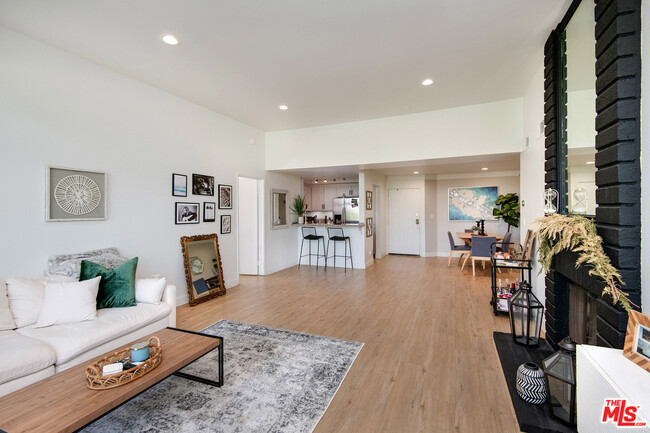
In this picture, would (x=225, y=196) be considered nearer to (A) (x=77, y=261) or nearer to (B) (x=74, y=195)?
(B) (x=74, y=195)

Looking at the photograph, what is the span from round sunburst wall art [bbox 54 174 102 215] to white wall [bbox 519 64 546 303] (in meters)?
4.76

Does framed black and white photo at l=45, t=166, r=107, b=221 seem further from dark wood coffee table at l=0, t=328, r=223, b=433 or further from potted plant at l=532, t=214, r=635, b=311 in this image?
potted plant at l=532, t=214, r=635, b=311

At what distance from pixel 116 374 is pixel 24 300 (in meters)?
1.49

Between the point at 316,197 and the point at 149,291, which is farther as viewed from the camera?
the point at 316,197

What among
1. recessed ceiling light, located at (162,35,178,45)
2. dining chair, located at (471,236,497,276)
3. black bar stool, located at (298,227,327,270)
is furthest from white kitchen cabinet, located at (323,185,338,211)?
recessed ceiling light, located at (162,35,178,45)

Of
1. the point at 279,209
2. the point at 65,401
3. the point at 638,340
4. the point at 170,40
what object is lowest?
the point at 65,401

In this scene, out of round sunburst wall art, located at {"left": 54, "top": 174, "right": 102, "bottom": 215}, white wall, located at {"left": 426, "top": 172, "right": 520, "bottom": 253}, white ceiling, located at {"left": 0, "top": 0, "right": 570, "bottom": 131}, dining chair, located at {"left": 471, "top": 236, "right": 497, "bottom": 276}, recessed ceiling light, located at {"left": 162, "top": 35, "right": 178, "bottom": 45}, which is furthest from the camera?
white wall, located at {"left": 426, "top": 172, "right": 520, "bottom": 253}

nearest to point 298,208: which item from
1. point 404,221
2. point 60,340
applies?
point 404,221

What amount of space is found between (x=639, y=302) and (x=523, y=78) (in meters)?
3.12

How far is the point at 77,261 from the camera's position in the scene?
2.96m

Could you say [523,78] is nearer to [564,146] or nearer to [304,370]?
[564,146]

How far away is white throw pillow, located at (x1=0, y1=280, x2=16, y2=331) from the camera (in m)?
2.30

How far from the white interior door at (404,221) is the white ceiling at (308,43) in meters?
4.52

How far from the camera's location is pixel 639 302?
157cm
